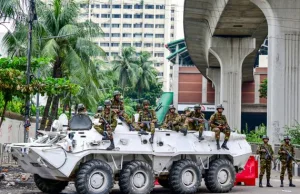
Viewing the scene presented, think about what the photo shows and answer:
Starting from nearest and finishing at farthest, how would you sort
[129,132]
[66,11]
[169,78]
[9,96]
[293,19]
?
[129,132]
[9,96]
[293,19]
[66,11]
[169,78]

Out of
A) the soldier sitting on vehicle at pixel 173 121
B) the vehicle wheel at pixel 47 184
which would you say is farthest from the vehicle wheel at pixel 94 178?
the soldier sitting on vehicle at pixel 173 121

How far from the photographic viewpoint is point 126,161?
15.9 m

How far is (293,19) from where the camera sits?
30.0 meters

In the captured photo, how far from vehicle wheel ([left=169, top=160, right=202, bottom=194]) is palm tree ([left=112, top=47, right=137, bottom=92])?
6929cm

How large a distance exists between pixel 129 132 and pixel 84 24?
1973 centimetres

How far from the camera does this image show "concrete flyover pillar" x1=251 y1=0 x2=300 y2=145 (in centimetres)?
2995

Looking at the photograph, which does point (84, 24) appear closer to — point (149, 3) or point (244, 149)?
point (244, 149)

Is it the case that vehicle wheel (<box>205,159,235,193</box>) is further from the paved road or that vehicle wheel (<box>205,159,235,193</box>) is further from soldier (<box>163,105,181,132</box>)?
soldier (<box>163,105,181,132</box>)

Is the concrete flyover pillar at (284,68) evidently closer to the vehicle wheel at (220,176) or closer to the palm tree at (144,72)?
the vehicle wheel at (220,176)

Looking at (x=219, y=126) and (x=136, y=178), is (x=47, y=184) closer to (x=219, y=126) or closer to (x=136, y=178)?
(x=136, y=178)

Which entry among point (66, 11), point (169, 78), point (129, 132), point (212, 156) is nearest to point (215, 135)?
point (212, 156)

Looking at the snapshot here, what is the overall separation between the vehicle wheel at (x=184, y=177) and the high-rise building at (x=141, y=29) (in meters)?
120

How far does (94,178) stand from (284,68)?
1721 centimetres

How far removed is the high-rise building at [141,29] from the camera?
13750 centimetres
